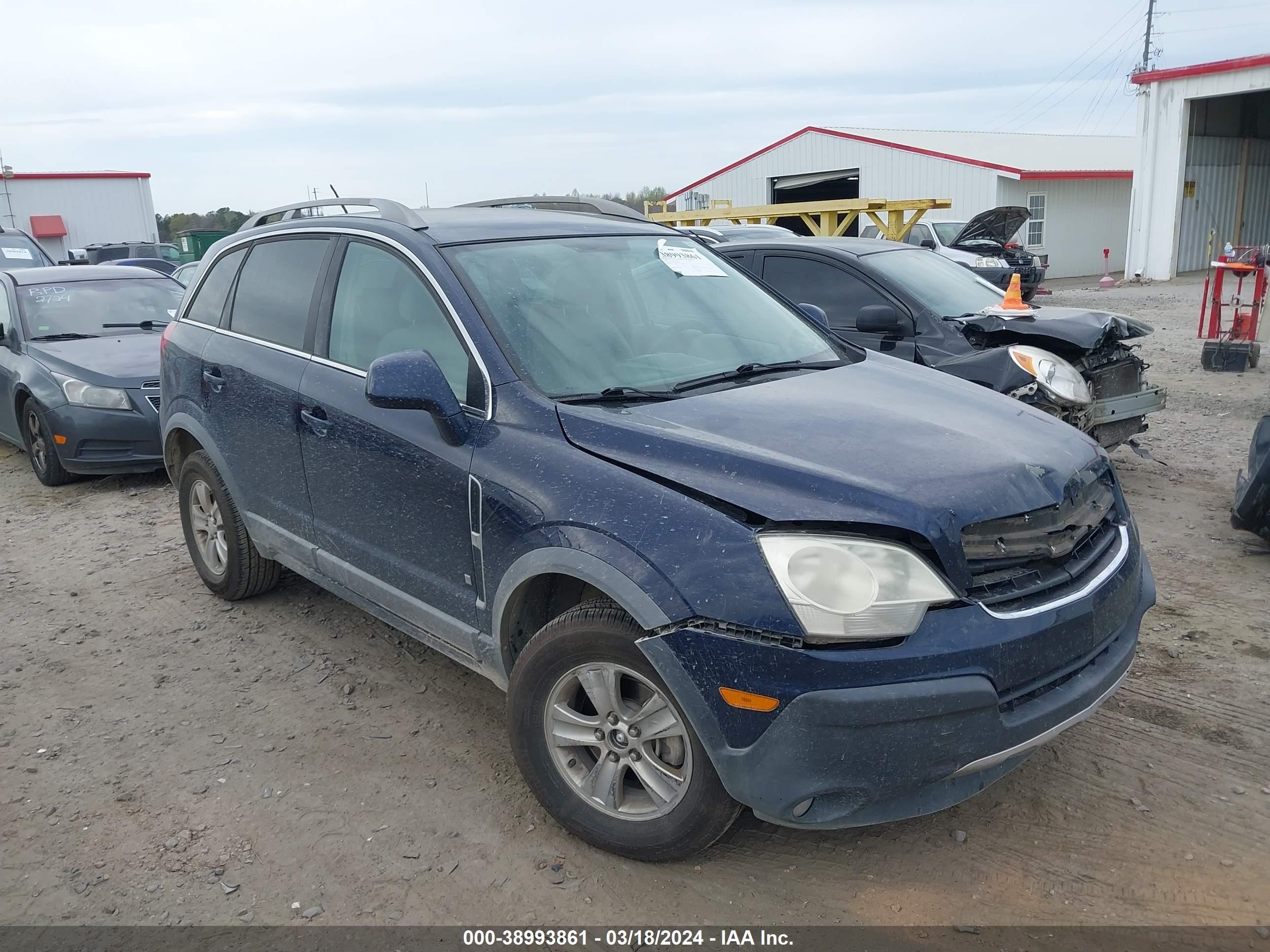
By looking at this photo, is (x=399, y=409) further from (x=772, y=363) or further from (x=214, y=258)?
(x=214, y=258)

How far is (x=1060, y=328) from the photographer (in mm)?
6328

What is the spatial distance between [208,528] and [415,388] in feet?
8.17

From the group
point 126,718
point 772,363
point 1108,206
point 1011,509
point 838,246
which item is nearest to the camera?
point 1011,509

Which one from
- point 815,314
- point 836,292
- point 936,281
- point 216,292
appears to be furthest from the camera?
point 936,281

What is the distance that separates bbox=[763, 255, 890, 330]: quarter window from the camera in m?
6.79

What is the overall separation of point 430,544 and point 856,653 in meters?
1.58

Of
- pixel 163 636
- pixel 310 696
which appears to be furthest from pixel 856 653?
pixel 163 636

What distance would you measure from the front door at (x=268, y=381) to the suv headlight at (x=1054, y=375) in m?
4.07

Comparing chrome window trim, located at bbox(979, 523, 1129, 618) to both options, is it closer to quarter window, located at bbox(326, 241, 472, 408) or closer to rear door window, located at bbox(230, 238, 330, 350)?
quarter window, located at bbox(326, 241, 472, 408)

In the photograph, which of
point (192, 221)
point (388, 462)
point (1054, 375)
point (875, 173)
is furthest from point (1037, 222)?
point (192, 221)

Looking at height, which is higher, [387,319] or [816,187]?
[816,187]

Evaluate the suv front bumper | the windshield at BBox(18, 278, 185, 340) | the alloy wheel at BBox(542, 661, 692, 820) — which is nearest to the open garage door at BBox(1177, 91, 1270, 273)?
the windshield at BBox(18, 278, 185, 340)

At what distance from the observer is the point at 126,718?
157 inches

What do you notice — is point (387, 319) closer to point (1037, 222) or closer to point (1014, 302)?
point (1014, 302)
